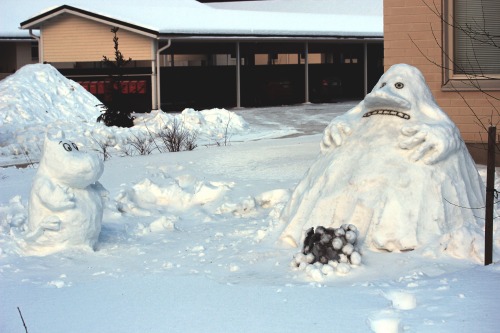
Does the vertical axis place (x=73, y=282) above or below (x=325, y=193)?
below

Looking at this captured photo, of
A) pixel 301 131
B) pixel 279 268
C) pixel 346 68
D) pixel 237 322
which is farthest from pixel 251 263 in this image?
pixel 346 68

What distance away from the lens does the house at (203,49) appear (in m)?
28.6

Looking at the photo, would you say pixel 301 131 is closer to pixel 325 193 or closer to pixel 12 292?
pixel 325 193

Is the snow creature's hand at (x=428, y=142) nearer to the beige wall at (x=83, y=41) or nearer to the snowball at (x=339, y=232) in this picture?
the snowball at (x=339, y=232)

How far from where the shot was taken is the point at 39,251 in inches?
336

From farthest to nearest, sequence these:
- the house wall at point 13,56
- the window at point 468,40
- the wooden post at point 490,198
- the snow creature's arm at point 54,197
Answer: the house wall at point 13,56 → the window at point 468,40 → the snow creature's arm at point 54,197 → the wooden post at point 490,198

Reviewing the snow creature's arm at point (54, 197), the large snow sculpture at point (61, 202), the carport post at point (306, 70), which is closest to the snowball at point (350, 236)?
the large snow sculpture at point (61, 202)

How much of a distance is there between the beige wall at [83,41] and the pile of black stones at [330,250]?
2143 centimetres

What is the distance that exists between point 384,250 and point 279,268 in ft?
2.92

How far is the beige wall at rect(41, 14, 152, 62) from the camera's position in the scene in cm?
2853

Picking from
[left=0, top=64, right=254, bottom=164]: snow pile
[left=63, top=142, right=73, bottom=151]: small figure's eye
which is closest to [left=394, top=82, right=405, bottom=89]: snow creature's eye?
[left=63, top=142, right=73, bottom=151]: small figure's eye

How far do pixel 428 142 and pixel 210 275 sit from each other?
218 cm

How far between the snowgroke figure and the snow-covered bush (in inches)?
16.6

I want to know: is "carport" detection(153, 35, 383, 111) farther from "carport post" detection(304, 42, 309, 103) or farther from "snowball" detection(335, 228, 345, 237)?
"snowball" detection(335, 228, 345, 237)
